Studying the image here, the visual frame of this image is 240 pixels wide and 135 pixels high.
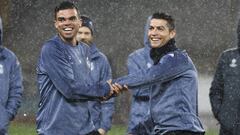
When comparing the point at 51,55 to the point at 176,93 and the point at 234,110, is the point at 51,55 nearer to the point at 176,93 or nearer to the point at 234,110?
the point at 176,93

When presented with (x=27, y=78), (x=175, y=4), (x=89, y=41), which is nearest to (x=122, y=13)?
(x=175, y=4)

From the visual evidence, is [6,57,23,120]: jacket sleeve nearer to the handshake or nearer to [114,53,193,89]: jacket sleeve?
the handshake

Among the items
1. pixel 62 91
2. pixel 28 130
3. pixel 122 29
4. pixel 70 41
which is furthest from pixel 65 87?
pixel 122 29

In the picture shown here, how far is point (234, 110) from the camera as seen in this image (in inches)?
319

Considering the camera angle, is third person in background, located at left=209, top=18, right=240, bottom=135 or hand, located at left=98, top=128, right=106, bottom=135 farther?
hand, located at left=98, top=128, right=106, bottom=135

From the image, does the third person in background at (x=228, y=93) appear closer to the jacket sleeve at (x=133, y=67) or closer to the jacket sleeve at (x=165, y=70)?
the jacket sleeve at (x=133, y=67)

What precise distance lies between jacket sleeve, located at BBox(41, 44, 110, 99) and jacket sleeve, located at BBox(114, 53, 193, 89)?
15.9 inches

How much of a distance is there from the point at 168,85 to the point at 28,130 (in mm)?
10094

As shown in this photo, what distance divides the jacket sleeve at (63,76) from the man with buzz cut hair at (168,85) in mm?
335

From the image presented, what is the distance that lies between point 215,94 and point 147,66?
2.29ft

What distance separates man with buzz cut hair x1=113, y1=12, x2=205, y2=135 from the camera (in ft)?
23.2

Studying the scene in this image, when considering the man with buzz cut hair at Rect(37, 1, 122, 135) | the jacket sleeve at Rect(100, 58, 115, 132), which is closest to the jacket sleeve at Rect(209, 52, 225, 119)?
the jacket sleeve at Rect(100, 58, 115, 132)

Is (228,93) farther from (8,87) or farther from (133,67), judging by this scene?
(8,87)

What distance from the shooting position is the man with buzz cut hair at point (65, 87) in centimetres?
721
